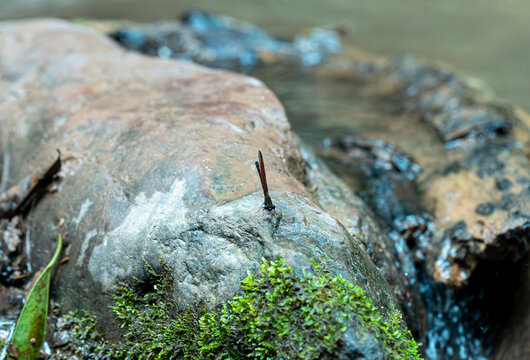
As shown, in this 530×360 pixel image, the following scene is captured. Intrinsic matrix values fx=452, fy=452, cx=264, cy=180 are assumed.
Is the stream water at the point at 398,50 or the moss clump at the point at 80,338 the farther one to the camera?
the stream water at the point at 398,50

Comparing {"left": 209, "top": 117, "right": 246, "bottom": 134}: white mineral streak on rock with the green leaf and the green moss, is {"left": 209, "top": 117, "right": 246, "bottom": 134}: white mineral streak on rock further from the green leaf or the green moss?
the green leaf

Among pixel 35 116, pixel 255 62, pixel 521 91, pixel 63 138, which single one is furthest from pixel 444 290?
pixel 521 91

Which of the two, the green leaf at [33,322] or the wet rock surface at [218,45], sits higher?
the green leaf at [33,322]

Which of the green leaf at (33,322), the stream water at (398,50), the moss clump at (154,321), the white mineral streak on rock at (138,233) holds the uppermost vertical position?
the white mineral streak on rock at (138,233)

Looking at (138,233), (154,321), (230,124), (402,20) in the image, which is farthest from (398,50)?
(154,321)

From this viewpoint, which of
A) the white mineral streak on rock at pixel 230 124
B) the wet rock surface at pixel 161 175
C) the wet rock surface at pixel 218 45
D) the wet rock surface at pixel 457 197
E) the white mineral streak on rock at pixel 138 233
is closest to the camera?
the wet rock surface at pixel 161 175

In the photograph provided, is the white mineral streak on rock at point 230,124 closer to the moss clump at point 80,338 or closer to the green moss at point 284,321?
the green moss at point 284,321

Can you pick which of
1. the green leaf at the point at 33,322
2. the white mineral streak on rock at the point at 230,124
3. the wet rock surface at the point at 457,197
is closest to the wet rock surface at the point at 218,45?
the wet rock surface at the point at 457,197
